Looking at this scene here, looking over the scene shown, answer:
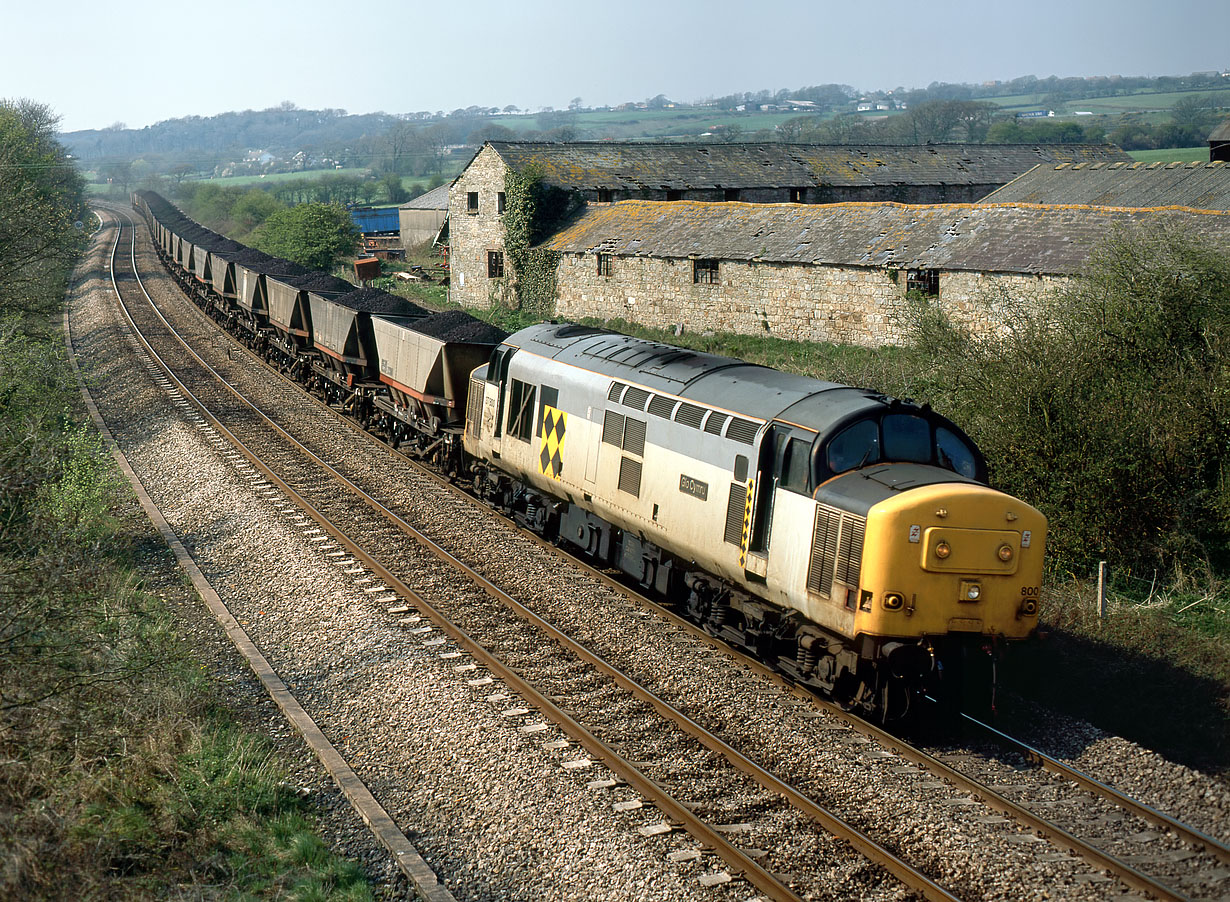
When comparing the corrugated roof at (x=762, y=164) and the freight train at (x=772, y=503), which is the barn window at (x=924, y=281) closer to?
the freight train at (x=772, y=503)

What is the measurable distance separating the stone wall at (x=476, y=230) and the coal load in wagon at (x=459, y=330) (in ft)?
65.6

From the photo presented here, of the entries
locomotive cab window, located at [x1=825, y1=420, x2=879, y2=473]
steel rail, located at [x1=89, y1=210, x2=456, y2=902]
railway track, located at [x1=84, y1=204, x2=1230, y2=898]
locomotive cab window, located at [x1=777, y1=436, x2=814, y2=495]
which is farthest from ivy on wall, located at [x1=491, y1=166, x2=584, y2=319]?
locomotive cab window, located at [x1=825, y1=420, x2=879, y2=473]

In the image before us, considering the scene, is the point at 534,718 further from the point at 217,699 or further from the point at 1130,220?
the point at 1130,220

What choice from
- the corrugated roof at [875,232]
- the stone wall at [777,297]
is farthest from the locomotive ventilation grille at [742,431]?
the stone wall at [777,297]

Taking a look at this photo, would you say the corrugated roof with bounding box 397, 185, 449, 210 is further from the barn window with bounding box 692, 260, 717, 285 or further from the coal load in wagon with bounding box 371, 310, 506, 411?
the coal load in wagon with bounding box 371, 310, 506, 411

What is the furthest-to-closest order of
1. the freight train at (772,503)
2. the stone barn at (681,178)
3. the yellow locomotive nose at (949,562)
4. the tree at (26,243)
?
the stone barn at (681,178)
the tree at (26,243)
the freight train at (772,503)
the yellow locomotive nose at (949,562)

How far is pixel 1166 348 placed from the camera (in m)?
15.8

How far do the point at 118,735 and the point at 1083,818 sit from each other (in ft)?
28.3

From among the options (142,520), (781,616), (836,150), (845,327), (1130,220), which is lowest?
(142,520)

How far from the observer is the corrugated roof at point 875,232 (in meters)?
23.1

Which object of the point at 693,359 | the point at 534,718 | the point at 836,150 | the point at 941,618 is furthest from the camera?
the point at 836,150

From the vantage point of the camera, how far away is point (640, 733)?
35.1 ft

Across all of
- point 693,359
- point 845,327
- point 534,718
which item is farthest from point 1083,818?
point 845,327

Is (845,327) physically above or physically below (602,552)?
above
